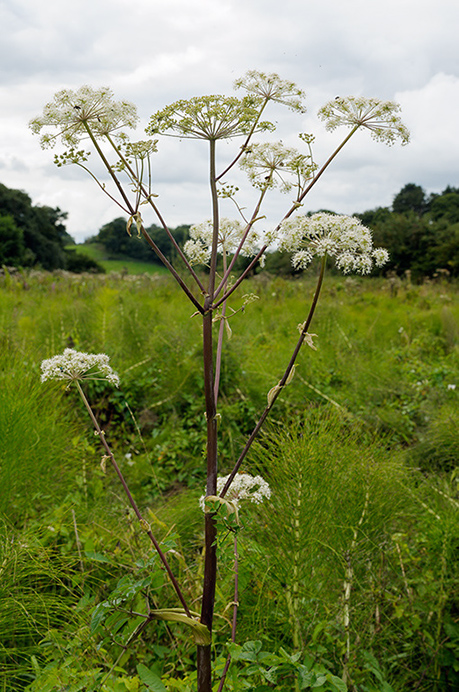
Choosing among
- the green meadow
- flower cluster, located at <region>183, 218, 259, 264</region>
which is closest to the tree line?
the green meadow

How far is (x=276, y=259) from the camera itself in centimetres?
1561

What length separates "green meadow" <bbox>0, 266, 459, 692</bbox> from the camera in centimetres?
173

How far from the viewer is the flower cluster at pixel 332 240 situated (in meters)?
1.28

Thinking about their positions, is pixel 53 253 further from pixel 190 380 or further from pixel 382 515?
pixel 382 515

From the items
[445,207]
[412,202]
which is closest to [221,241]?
[445,207]

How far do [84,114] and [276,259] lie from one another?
14.6 meters

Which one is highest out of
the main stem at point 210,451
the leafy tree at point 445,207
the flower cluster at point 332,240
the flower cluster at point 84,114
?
the leafy tree at point 445,207

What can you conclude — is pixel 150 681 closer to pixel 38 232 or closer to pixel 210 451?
pixel 210 451

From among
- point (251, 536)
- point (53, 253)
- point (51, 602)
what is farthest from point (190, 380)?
point (53, 253)

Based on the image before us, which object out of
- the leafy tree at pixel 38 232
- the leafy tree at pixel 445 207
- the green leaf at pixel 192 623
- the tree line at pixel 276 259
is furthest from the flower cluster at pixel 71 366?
the leafy tree at pixel 445 207

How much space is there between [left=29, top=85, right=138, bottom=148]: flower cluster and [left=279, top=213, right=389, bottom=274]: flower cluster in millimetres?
506

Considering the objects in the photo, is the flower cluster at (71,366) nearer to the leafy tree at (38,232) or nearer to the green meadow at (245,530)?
the green meadow at (245,530)

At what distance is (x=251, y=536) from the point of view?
230cm

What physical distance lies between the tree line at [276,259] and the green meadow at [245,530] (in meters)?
6.25
